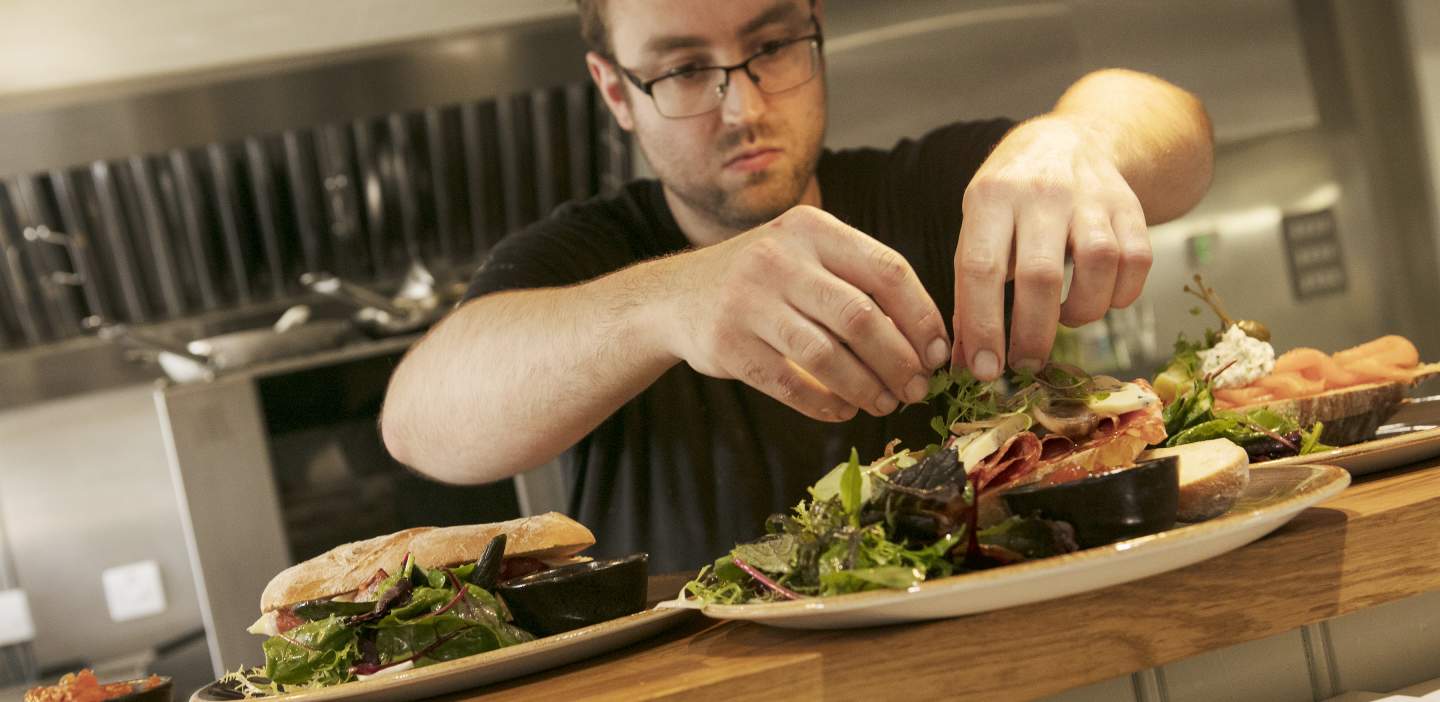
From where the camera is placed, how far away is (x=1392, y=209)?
2900 mm

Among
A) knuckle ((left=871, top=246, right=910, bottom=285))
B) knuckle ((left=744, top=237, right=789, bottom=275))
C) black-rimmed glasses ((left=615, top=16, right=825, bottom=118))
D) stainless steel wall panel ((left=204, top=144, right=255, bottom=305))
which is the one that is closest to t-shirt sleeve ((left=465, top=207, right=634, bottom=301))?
black-rimmed glasses ((left=615, top=16, right=825, bottom=118))

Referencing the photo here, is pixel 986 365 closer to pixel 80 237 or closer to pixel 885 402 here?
pixel 885 402

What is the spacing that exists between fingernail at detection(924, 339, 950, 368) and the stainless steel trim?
9.64ft

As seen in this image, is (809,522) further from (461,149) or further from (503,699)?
(461,149)

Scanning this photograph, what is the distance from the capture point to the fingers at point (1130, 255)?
3.06ft

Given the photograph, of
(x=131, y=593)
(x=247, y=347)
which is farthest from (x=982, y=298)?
(x=131, y=593)

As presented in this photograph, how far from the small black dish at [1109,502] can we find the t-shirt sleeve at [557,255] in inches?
49.3

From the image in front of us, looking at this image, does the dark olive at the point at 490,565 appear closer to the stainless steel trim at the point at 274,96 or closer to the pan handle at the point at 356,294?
the pan handle at the point at 356,294

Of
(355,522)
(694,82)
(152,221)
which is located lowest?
(355,522)

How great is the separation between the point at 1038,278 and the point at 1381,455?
1.07 feet

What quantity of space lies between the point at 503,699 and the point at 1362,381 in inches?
33.3

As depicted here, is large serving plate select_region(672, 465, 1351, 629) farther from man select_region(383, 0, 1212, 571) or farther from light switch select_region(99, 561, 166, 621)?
light switch select_region(99, 561, 166, 621)

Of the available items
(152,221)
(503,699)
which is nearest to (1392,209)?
(503,699)

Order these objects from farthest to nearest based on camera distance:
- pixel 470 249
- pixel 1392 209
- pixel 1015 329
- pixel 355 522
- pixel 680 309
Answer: pixel 470 249
pixel 355 522
pixel 1392 209
pixel 680 309
pixel 1015 329
